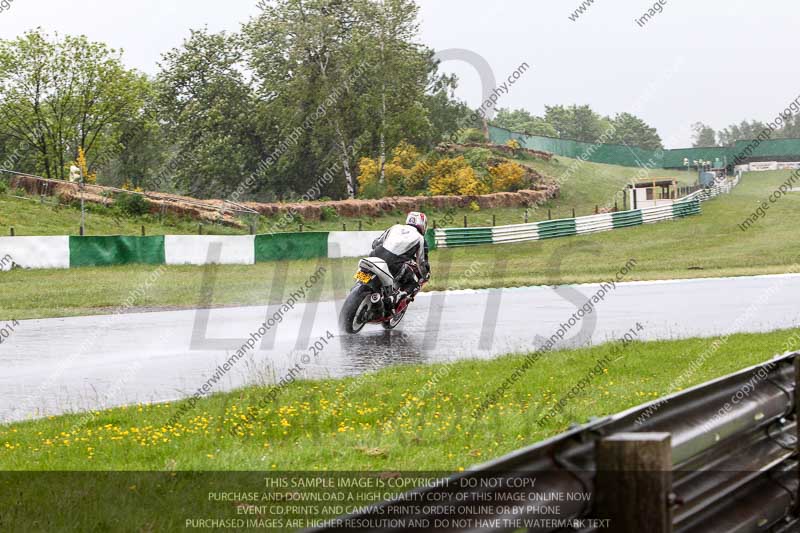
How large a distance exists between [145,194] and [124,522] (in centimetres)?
4646

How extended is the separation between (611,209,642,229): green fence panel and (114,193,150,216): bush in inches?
941

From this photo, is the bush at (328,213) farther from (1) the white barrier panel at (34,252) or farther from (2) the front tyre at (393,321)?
(2) the front tyre at (393,321)

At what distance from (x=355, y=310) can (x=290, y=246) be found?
18862mm

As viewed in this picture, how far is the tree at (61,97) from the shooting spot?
6612 centimetres

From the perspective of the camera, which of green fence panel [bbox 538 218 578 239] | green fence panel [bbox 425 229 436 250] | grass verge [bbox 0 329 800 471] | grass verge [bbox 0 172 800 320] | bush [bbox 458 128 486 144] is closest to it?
grass verge [bbox 0 329 800 471]

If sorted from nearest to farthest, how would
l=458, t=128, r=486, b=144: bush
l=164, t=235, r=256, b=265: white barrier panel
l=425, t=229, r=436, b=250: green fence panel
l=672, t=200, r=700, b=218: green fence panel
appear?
l=164, t=235, r=256, b=265: white barrier panel → l=425, t=229, r=436, b=250: green fence panel → l=672, t=200, r=700, b=218: green fence panel → l=458, t=128, r=486, b=144: bush

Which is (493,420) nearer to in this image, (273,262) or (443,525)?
(443,525)

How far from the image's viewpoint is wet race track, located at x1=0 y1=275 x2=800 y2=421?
1158 centimetres

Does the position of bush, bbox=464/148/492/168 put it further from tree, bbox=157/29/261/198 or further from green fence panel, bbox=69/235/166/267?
green fence panel, bbox=69/235/166/267

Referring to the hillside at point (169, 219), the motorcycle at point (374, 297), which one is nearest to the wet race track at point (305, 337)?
the motorcycle at point (374, 297)

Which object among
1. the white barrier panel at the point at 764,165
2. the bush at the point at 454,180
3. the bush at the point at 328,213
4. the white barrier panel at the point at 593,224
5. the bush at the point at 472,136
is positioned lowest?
the white barrier panel at the point at 593,224

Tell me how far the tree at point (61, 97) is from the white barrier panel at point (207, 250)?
3914cm

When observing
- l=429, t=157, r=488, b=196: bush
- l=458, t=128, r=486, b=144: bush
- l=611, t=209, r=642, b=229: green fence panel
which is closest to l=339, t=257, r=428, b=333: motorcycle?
l=611, t=209, r=642, b=229: green fence panel

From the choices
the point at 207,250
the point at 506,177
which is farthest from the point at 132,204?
the point at 506,177
